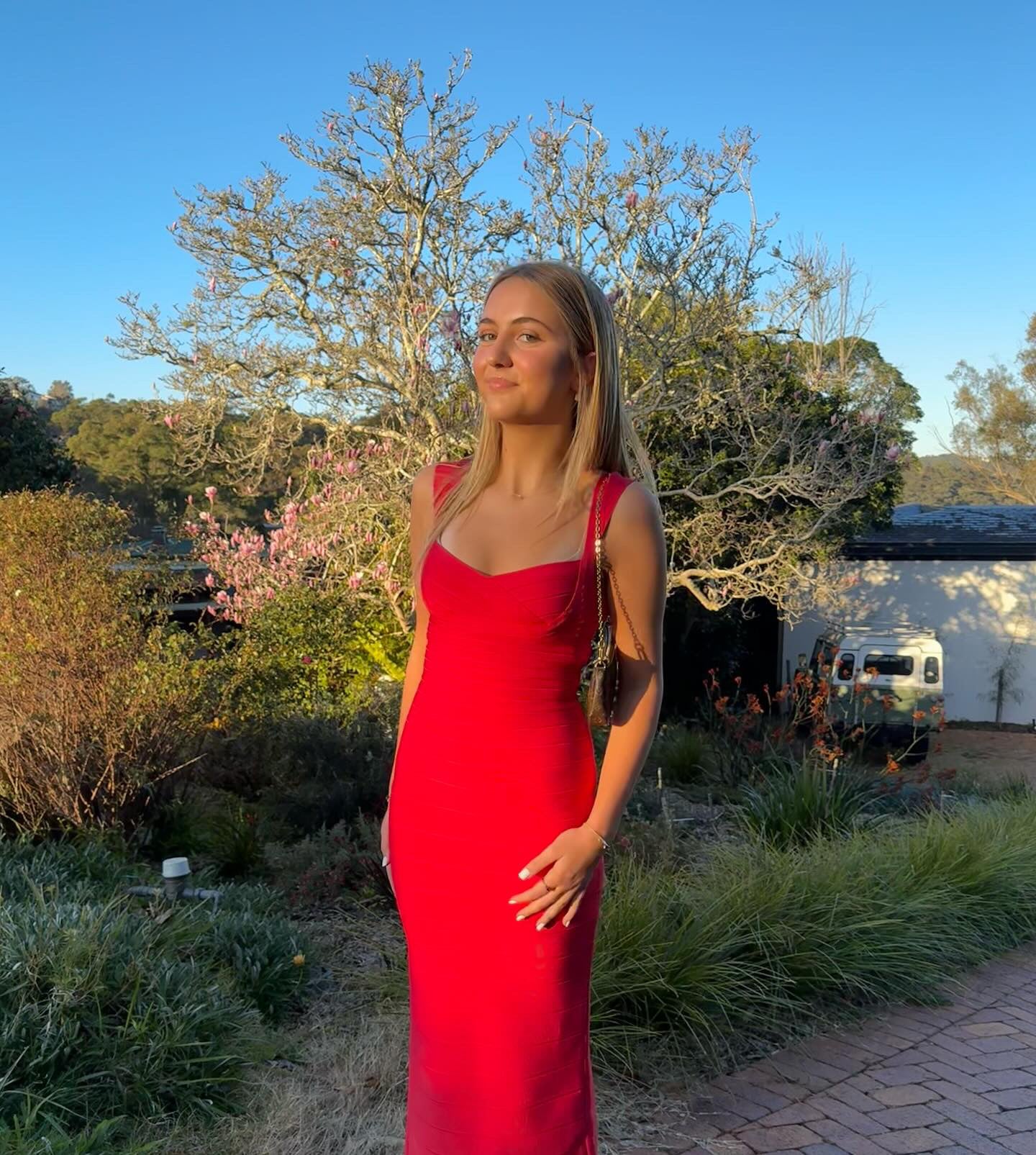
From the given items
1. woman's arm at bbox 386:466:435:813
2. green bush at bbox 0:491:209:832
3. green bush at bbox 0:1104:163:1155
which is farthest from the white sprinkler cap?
woman's arm at bbox 386:466:435:813

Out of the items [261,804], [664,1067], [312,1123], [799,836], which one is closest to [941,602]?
[799,836]

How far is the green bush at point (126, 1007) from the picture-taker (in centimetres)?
280

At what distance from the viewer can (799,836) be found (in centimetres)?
587

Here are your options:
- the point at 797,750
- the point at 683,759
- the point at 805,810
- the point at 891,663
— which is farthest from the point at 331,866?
the point at 891,663

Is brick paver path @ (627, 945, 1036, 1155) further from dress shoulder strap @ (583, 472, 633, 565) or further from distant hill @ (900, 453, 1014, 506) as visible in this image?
distant hill @ (900, 453, 1014, 506)

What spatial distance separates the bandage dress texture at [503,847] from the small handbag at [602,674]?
0.03 m

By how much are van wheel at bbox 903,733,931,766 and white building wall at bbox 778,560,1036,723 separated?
3.47 meters

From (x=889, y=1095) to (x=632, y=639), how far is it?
2463mm

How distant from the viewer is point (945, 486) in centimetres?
4078

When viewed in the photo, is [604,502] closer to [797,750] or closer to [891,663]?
[797,750]

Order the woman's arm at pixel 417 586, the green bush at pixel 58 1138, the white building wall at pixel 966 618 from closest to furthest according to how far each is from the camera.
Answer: the woman's arm at pixel 417 586 → the green bush at pixel 58 1138 → the white building wall at pixel 966 618

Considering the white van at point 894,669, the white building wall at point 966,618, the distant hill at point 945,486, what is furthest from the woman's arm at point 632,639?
the distant hill at point 945,486

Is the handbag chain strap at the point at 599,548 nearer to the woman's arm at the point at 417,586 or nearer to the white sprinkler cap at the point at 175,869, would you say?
the woman's arm at the point at 417,586

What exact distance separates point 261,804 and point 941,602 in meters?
14.1
